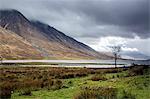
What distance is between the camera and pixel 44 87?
97.5 ft

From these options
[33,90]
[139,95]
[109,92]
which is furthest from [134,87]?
[33,90]

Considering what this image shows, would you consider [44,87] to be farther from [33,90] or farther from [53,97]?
[53,97]

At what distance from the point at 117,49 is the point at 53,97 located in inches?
4333

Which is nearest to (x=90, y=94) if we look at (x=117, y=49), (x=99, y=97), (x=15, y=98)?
(x=99, y=97)

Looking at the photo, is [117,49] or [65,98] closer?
[65,98]

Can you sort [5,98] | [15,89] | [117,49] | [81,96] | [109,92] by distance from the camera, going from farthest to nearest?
1. [117,49]
2. [15,89]
3. [5,98]
4. [109,92]
5. [81,96]

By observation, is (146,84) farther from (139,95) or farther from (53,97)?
(53,97)

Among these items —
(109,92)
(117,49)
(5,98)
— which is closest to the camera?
(109,92)

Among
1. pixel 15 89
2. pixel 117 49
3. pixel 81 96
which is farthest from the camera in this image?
pixel 117 49

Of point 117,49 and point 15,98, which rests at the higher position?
point 117,49

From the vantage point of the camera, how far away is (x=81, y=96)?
1967 centimetres

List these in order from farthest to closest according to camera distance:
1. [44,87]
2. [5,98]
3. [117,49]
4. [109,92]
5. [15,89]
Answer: [117,49], [44,87], [15,89], [5,98], [109,92]

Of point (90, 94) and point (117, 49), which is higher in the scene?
point (117, 49)

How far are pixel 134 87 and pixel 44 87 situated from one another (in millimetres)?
8629
